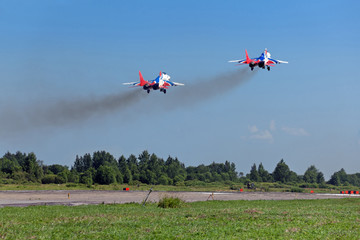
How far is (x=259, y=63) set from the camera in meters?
66.6

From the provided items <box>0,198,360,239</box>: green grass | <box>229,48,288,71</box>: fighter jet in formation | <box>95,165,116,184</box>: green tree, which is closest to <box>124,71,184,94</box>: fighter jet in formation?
<box>229,48,288,71</box>: fighter jet in formation

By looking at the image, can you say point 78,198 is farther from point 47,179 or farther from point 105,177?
point 47,179

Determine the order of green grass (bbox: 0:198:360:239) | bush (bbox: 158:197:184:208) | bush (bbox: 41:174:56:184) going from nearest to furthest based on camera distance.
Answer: green grass (bbox: 0:198:360:239)
bush (bbox: 158:197:184:208)
bush (bbox: 41:174:56:184)

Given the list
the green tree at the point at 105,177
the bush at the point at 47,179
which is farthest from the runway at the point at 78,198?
the green tree at the point at 105,177

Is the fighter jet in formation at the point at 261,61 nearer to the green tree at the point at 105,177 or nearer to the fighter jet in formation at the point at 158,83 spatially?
the fighter jet in formation at the point at 158,83

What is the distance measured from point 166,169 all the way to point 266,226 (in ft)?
530

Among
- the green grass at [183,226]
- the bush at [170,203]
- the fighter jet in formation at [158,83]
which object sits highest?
the fighter jet in formation at [158,83]

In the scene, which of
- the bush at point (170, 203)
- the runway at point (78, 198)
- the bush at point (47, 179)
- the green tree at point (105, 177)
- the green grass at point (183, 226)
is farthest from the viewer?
the green tree at point (105, 177)

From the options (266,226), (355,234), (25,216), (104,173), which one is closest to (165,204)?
(25,216)

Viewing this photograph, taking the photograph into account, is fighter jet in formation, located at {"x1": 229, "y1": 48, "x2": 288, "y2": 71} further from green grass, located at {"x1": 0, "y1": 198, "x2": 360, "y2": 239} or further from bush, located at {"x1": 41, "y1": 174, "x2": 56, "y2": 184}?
bush, located at {"x1": 41, "y1": 174, "x2": 56, "y2": 184}

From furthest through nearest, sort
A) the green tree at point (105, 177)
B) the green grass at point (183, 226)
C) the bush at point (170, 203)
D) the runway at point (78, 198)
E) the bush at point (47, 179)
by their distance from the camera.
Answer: the green tree at point (105, 177) → the bush at point (47, 179) → the runway at point (78, 198) → the bush at point (170, 203) → the green grass at point (183, 226)

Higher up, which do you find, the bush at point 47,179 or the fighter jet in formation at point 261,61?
the fighter jet in formation at point 261,61

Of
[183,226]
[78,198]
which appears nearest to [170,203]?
[183,226]

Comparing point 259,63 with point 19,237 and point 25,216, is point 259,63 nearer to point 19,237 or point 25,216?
point 25,216
